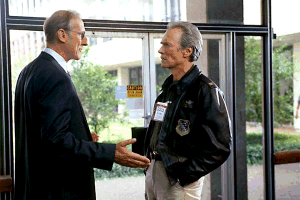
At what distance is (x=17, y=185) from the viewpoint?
188 cm

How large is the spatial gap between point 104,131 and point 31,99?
2.22 meters

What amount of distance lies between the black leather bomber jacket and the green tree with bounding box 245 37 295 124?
260cm

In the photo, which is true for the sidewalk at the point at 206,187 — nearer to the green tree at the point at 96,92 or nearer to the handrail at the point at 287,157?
the handrail at the point at 287,157

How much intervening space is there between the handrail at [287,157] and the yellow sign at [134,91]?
1.57 metres

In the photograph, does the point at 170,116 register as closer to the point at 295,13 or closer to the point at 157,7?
the point at 157,7

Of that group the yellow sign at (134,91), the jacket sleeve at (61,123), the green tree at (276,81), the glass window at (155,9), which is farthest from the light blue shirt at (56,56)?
the green tree at (276,81)

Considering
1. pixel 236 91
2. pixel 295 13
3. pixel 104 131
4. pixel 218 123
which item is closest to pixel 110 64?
pixel 104 131

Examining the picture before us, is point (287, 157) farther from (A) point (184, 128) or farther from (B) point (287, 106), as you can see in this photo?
(A) point (184, 128)

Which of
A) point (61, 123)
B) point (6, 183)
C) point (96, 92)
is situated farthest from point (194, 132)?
point (96, 92)

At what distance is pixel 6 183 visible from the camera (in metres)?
3.02

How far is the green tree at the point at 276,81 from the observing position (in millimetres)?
5434

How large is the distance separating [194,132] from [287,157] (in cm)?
219

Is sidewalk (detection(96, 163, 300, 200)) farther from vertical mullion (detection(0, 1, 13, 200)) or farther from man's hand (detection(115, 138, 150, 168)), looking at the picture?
man's hand (detection(115, 138, 150, 168))

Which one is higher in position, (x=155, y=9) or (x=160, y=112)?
(x=155, y=9)
